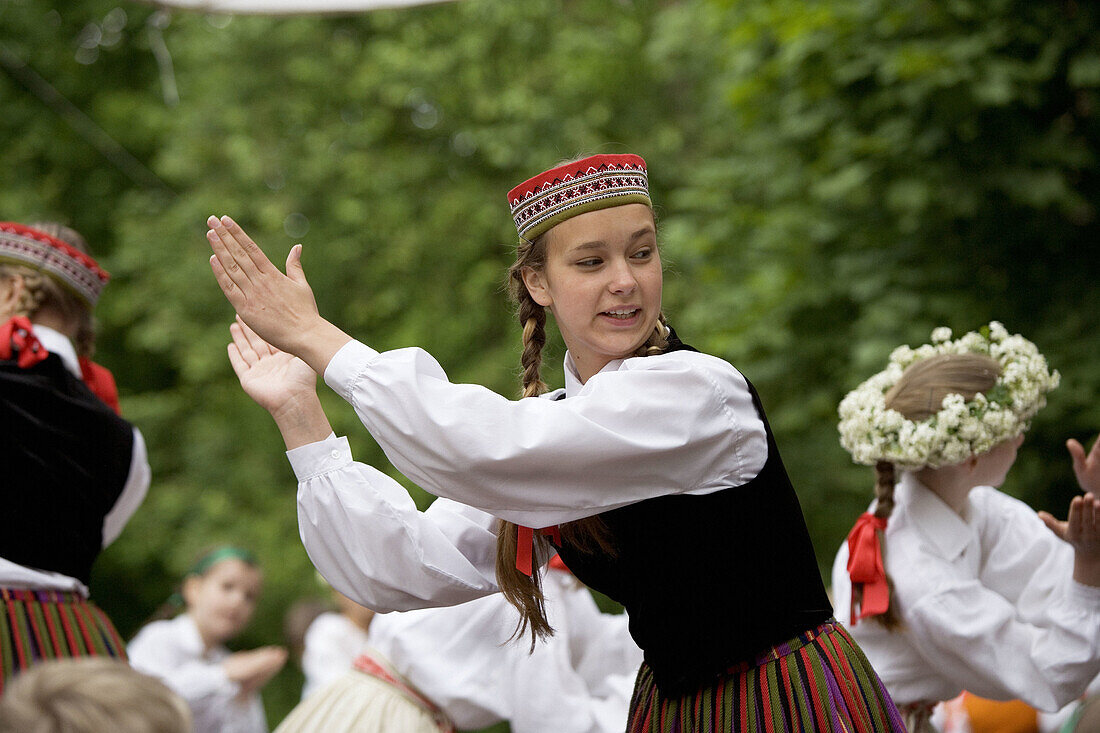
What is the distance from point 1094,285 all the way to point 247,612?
16.1 feet

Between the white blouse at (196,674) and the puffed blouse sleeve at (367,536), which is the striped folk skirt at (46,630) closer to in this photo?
the puffed blouse sleeve at (367,536)

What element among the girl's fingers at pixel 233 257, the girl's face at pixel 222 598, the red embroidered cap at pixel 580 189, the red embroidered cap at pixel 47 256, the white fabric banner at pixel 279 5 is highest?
the white fabric banner at pixel 279 5

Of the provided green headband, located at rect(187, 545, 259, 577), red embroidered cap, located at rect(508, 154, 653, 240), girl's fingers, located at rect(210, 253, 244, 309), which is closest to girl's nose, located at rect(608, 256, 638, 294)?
red embroidered cap, located at rect(508, 154, 653, 240)

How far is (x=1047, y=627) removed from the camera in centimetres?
329

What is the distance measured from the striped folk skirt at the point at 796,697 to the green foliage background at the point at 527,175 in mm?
3760

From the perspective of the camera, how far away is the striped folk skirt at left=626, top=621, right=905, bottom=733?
7.61 feet

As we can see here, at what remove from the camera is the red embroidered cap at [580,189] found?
2461 millimetres

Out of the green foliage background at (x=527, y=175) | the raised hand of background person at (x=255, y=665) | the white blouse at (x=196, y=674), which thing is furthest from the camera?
the green foliage background at (x=527, y=175)

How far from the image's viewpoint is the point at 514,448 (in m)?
2.10

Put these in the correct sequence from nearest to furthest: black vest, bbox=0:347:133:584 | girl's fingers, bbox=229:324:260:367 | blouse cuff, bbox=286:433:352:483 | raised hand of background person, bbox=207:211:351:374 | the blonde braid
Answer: raised hand of background person, bbox=207:211:351:374 < blouse cuff, bbox=286:433:352:483 < girl's fingers, bbox=229:324:260:367 < the blonde braid < black vest, bbox=0:347:133:584

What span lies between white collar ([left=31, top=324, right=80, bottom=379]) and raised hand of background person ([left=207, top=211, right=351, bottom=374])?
4.50 feet

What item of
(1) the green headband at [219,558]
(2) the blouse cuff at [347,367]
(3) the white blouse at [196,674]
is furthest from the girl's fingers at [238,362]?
(1) the green headband at [219,558]

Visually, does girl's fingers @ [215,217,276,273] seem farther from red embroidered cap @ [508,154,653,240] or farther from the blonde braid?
the blonde braid

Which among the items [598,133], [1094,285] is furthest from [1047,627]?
[598,133]
